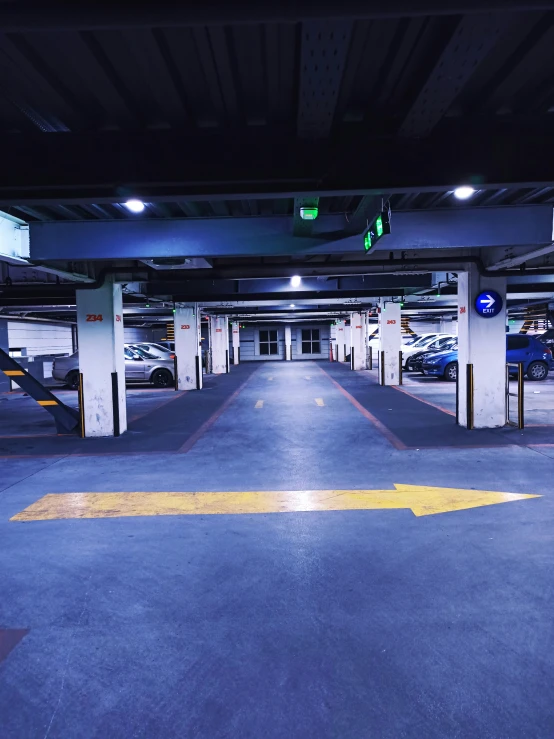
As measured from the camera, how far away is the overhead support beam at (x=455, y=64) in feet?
7.59

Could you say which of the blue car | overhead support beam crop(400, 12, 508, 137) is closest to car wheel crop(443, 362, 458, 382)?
the blue car

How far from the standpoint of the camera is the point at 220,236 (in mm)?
6949

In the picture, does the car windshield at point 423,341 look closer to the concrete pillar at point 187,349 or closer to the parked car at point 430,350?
the parked car at point 430,350

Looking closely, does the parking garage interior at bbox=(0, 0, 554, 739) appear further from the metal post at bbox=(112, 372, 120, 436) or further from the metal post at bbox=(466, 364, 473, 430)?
the metal post at bbox=(112, 372, 120, 436)

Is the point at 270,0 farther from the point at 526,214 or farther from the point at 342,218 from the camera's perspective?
the point at 526,214

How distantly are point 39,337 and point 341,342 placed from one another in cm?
1945

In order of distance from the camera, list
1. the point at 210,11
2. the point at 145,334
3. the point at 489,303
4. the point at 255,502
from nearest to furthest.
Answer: the point at 210,11 < the point at 255,502 < the point at 489,303 < the point at 145,334

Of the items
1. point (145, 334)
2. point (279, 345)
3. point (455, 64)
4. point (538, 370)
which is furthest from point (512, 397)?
point (145, 334)

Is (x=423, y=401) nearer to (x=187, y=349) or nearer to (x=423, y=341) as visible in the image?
(x=187, y=349)

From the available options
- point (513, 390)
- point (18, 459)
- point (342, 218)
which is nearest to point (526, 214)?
point (342, 218)

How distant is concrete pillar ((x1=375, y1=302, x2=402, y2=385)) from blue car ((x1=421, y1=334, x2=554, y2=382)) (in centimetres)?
191

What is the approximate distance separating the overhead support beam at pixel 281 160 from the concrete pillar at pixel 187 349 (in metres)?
14.3

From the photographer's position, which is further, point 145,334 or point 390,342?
point 145,334

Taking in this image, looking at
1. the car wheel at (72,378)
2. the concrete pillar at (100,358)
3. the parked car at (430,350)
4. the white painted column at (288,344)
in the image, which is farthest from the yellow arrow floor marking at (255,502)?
the white painted column at (288,344)
